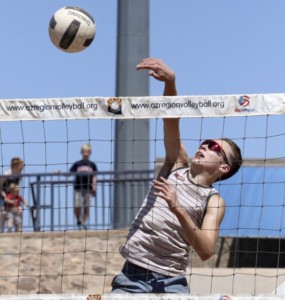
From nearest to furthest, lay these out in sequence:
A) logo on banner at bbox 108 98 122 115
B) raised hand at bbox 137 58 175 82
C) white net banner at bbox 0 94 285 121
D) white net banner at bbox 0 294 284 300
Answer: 1. white net banner at bbox 0 294 284 300
2. raised hand at bbox 137 58 175 82
3. white net banner at bbox 0 94 285 121
4. logo on banner at bbox 108 98 122 115

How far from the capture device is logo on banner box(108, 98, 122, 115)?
8789 mm

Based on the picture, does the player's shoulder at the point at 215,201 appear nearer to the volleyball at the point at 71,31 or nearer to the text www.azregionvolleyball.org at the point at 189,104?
the text www.azregionvolleyball.org at the point at 189,104

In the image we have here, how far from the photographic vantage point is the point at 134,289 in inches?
328

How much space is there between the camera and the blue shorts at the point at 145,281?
8273 millimetres

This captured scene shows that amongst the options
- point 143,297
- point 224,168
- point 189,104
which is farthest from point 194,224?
point 189,104

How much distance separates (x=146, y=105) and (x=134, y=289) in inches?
50.0

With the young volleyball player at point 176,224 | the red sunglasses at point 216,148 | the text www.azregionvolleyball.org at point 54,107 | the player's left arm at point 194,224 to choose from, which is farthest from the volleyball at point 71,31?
the player's left arm at point 194,224

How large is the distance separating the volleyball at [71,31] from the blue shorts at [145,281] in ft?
7.44

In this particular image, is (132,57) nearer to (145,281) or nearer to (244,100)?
(244,100)

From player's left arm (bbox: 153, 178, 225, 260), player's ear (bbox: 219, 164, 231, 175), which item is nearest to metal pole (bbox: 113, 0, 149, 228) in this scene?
player's ear (bbox: 219, 164, 231, 175)

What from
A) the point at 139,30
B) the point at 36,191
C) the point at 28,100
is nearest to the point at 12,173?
the point at 36,191

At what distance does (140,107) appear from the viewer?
8773 millimetres

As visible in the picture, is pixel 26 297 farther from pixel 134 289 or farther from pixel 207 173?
pixel 207 173

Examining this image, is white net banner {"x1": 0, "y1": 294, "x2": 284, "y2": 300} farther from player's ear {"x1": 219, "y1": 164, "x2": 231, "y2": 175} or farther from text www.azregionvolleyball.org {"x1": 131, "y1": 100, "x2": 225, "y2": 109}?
text www.azregionvolleyball.org {"x1": 131, "y1": 100, "x2": 225, "y2": 109}
